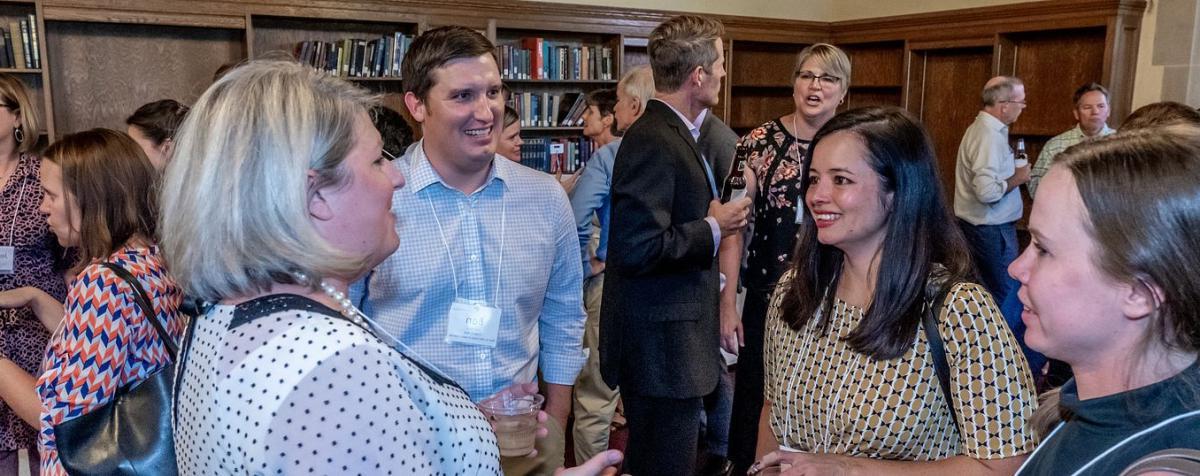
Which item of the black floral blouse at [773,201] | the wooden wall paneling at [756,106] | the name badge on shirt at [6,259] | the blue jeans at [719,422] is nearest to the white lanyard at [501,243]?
the black floral blouse at [773,201]

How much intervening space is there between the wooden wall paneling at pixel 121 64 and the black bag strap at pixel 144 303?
4215 millimetres

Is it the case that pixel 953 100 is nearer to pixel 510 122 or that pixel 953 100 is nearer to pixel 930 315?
pixel 510 122

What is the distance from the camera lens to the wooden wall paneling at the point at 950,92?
7156mm

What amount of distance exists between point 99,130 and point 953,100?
22.8ft

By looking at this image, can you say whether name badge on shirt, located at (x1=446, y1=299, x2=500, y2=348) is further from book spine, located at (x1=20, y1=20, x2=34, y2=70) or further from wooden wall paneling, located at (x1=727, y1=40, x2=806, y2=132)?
wooden wall paneling, located at (x1=727, y1=40, x2=806, y2=132)

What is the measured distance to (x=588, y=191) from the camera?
144 inches

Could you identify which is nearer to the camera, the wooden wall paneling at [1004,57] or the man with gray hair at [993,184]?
the man with gray hair at [993,184]

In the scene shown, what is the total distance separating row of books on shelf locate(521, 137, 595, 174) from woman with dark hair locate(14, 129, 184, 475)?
4.67m

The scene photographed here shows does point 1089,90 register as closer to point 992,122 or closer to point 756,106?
point 992,122

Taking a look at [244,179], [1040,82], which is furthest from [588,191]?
[1040,82]

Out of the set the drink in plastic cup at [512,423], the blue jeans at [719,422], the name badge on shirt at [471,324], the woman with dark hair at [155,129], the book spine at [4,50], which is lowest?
the blue jeans at [719,422]

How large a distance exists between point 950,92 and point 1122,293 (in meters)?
7.00

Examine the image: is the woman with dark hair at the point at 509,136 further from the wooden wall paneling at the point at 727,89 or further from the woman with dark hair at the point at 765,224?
the wooden wall paneling at the point at 727,89

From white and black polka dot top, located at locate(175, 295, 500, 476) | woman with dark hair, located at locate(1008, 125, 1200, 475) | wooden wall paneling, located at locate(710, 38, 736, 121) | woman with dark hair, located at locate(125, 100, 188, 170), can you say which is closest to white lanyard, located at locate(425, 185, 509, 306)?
white and black polka dot top, located at locate(175, 295, 500, 476)
